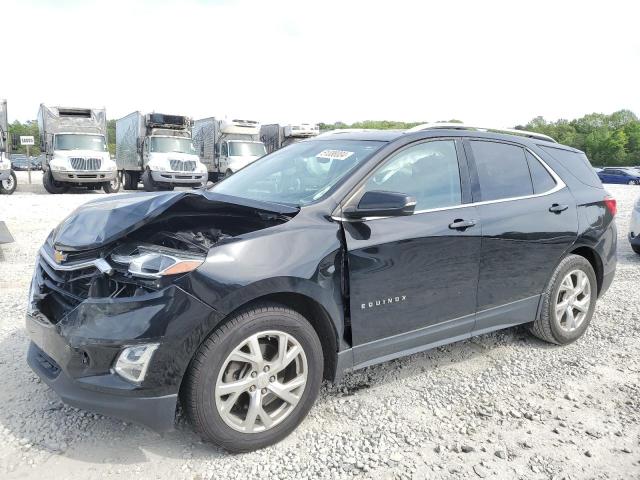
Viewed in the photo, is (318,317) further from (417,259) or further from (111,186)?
(111,186)

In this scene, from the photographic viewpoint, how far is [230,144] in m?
21.8

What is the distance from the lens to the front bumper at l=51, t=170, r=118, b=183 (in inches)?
681

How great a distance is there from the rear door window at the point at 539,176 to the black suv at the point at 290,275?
12 millimetres

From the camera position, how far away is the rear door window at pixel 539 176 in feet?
12.7

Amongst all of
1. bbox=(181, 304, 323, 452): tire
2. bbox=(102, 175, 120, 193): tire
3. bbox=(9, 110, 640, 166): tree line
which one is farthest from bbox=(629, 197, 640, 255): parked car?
bbox=(9, 110, 640, 166): tree line

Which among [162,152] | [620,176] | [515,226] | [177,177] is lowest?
[620,176]

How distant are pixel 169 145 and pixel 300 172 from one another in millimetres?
17614

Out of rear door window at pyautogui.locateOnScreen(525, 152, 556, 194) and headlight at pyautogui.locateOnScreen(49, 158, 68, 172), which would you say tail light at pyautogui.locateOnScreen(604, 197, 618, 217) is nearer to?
rear door window at pyautogui.locateOnScreen(525, 152, 556, 194)

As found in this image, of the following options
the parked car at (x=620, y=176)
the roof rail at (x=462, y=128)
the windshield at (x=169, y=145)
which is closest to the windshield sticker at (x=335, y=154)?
the roof rail at (x=462, y=128)

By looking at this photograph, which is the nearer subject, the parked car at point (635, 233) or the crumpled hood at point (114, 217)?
the crumpled hood at point (114, 217)

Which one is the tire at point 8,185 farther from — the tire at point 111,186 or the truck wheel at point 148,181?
the truck wheel at point 148,181

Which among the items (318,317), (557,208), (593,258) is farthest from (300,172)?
(593,258)

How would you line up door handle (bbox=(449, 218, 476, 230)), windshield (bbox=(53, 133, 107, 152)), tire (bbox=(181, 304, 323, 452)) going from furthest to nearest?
1. windshield (bbox=(53, 133, 107, 152))
2. door handle (bbox=(449, 218, 476, 230))
3. tire (bbox=(181, 304, 323, 452))

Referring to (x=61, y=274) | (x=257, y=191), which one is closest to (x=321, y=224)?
(x=257, y=191)
